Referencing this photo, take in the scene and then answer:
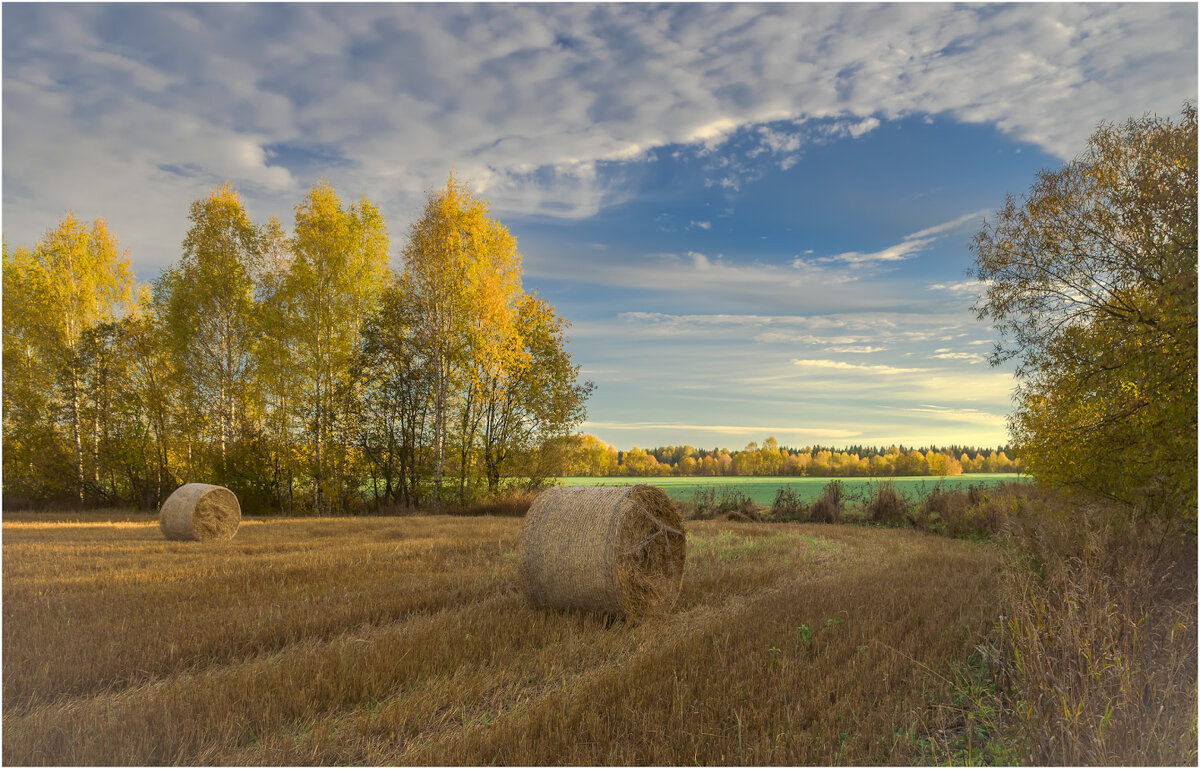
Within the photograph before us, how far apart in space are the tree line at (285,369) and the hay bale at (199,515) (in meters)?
8.79

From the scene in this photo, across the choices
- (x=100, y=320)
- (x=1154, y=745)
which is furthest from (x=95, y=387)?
(x=1154, y=745)

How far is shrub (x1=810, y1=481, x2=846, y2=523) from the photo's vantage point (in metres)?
24.0

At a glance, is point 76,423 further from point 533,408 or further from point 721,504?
point 721,504

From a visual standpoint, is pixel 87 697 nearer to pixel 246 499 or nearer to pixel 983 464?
pixel 246 499

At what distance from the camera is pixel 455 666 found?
5930mm

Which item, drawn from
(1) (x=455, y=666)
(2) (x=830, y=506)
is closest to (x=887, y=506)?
(2) (x=830, y=506)

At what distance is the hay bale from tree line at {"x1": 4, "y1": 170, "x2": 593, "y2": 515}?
28.8 feet

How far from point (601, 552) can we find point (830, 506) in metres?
18.7

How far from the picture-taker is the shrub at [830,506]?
78.9 ft

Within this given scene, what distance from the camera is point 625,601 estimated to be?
26.1 ft

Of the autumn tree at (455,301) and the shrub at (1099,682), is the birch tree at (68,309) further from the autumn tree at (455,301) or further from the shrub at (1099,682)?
the shrub at (1099,682)

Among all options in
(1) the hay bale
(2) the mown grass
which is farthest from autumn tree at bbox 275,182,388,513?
(2) the mown grass

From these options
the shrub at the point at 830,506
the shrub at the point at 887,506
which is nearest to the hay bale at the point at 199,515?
the shrub at the point at 830,506

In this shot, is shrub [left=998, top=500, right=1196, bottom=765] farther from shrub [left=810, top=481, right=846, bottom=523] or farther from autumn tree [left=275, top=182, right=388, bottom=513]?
autumn tree [left=275, top=182, right=388, bottom=513]
